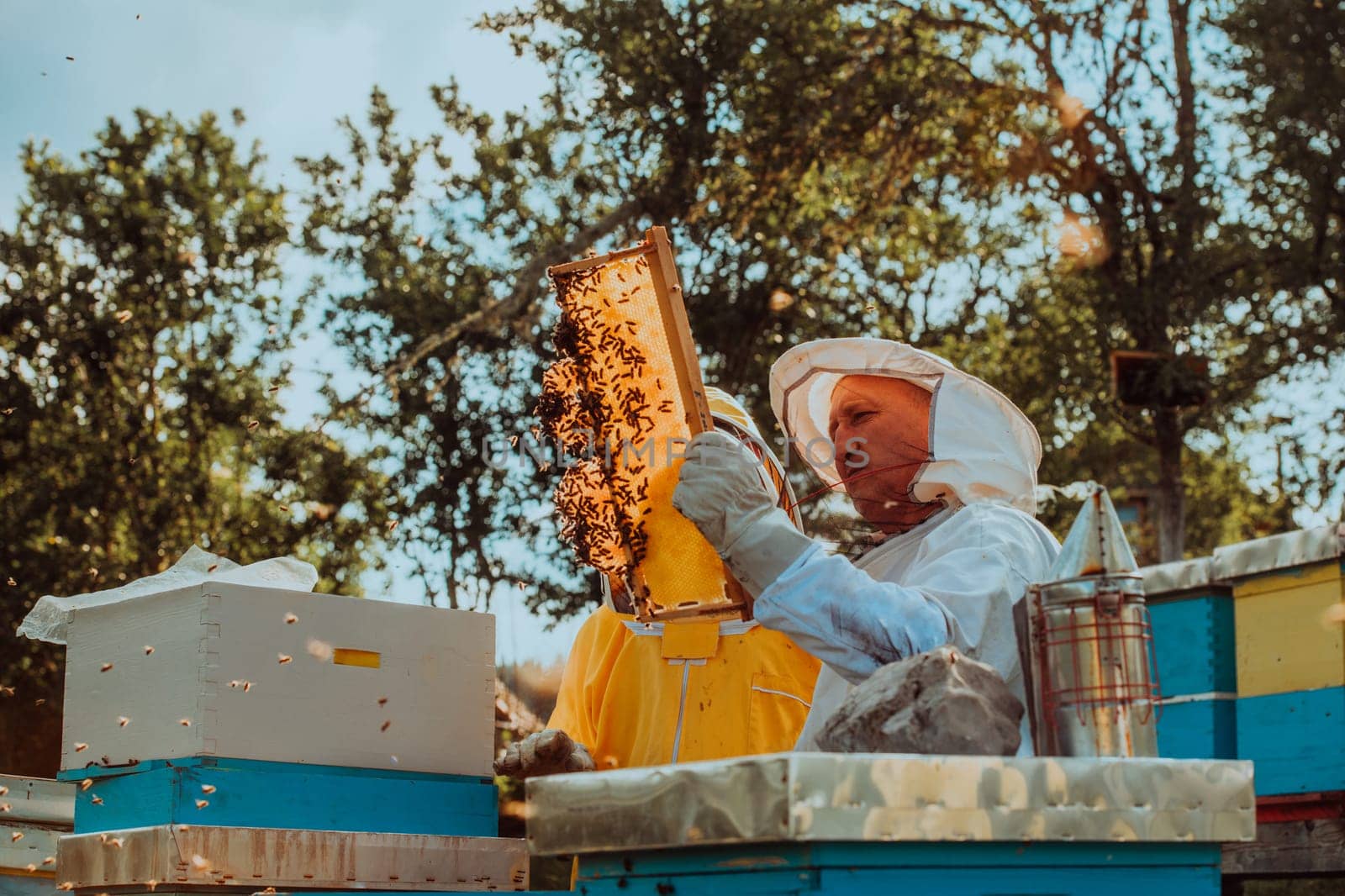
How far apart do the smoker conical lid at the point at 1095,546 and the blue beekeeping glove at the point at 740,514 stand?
473 mm

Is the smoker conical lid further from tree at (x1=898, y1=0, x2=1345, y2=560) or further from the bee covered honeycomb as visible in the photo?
tree at (x1=898, y1=0, x2=1345, y2=560)

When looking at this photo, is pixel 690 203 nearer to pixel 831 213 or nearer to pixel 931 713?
pixel 831 213

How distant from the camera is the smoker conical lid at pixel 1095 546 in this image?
78.5 inches

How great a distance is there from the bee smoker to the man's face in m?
0.85

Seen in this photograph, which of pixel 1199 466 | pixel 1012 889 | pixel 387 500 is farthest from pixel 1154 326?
pixel 1012 889

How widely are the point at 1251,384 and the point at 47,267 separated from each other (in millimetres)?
12579

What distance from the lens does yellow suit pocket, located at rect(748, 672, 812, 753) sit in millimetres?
3311

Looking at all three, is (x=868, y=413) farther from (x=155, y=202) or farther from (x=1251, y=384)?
(x=155, y=202)

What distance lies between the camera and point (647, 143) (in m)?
11.6

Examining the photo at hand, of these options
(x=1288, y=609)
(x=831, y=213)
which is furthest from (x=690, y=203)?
(x=1288, y=609)

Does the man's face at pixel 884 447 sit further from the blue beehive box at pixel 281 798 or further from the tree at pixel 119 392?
the tree at pixel 119 392

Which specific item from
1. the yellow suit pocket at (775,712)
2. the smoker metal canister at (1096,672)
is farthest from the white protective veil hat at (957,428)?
the smoker metal canister at (1096,672)

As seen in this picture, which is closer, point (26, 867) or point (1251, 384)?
point (26, 867)

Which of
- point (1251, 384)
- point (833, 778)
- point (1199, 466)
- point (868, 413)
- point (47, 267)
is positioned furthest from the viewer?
point (1199, 466)
